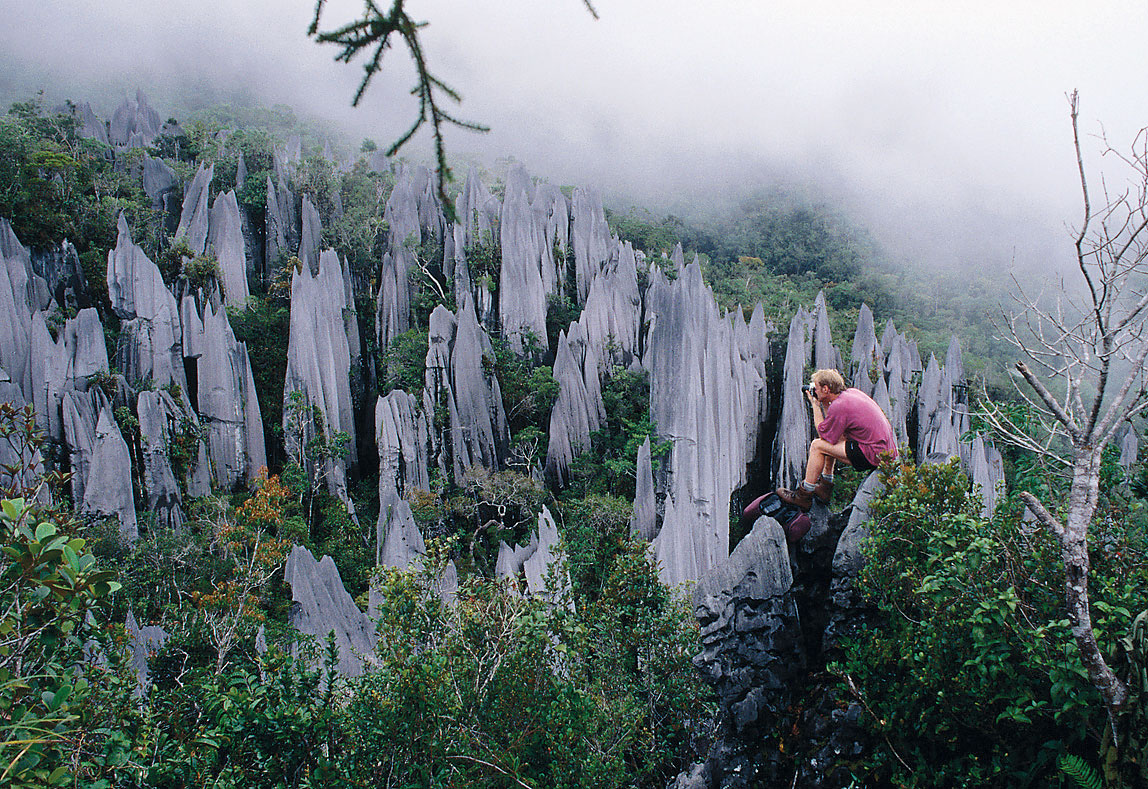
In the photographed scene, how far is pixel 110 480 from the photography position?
17.1m

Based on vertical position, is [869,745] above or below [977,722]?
below

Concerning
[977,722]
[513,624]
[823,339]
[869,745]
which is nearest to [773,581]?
[869,745]

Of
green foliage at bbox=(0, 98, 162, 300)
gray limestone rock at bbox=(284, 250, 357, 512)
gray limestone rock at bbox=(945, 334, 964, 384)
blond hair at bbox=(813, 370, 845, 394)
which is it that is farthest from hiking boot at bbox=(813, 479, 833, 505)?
green foliage at bbox=(0, 98, 162, 300)

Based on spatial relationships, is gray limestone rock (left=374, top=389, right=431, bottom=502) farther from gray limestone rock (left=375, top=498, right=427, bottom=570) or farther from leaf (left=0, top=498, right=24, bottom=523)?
leaf (left=0, top=498, right=24, bottom=523)

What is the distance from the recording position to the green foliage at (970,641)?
409 centimetres

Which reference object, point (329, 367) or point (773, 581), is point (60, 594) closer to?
point (773, 581)

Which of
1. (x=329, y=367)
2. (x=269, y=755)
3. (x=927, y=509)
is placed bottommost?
(x=269, y=755)

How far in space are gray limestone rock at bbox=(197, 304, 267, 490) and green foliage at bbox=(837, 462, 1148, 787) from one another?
20.2 meters

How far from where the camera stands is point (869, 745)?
566 centimetres

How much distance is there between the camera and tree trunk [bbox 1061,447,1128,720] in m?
3.54

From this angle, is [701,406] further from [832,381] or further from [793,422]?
[832,381]

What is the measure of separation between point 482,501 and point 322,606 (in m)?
7.47

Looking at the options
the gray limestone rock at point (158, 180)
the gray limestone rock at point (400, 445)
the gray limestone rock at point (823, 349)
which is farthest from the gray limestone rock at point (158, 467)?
the gray limestone rock at point (823, 349)

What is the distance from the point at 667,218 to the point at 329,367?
26.6 meters
